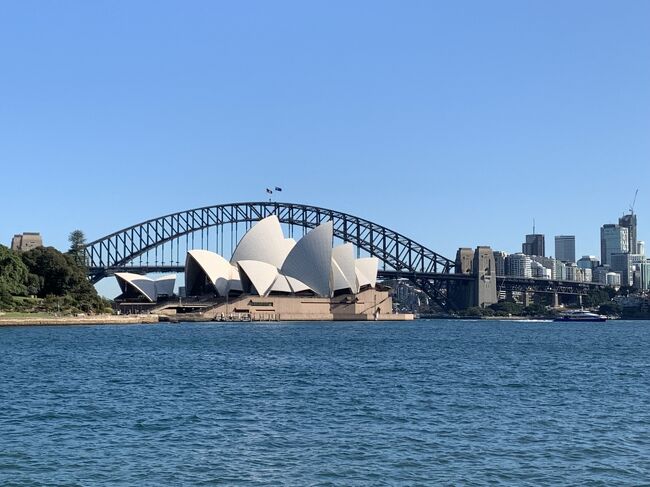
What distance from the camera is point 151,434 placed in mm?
22547

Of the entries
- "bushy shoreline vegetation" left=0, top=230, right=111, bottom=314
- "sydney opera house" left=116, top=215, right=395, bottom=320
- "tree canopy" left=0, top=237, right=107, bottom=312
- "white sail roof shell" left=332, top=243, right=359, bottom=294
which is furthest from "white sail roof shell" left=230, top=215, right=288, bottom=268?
"tree canopy" left=0, top=237, right=107, bottom=312

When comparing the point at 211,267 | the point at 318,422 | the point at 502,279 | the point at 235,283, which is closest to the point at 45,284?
the point at 211,267

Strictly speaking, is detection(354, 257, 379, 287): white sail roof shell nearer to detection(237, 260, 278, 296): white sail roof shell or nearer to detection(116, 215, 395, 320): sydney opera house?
detection(116, 215, 395, 320): sydney opera house

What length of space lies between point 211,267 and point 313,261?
14525 mm

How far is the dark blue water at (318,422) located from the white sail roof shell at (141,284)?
86386 millimetres

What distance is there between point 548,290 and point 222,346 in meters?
137

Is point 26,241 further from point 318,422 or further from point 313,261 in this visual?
point 318,422

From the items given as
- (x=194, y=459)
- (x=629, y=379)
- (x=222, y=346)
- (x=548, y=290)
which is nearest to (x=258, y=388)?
(x=194, y=459)

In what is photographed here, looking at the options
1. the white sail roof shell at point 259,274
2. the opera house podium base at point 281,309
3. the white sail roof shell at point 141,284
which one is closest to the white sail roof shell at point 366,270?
the opera house podium base at point 281,309

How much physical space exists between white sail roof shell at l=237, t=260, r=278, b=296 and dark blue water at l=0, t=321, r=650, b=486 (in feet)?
250

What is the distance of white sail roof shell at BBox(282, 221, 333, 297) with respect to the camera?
395 feet

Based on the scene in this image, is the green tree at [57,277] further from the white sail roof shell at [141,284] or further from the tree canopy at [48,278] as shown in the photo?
the white sail roof shell at [141,284]

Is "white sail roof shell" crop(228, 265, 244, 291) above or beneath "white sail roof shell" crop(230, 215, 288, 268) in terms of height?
beneath

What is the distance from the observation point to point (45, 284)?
335ft
